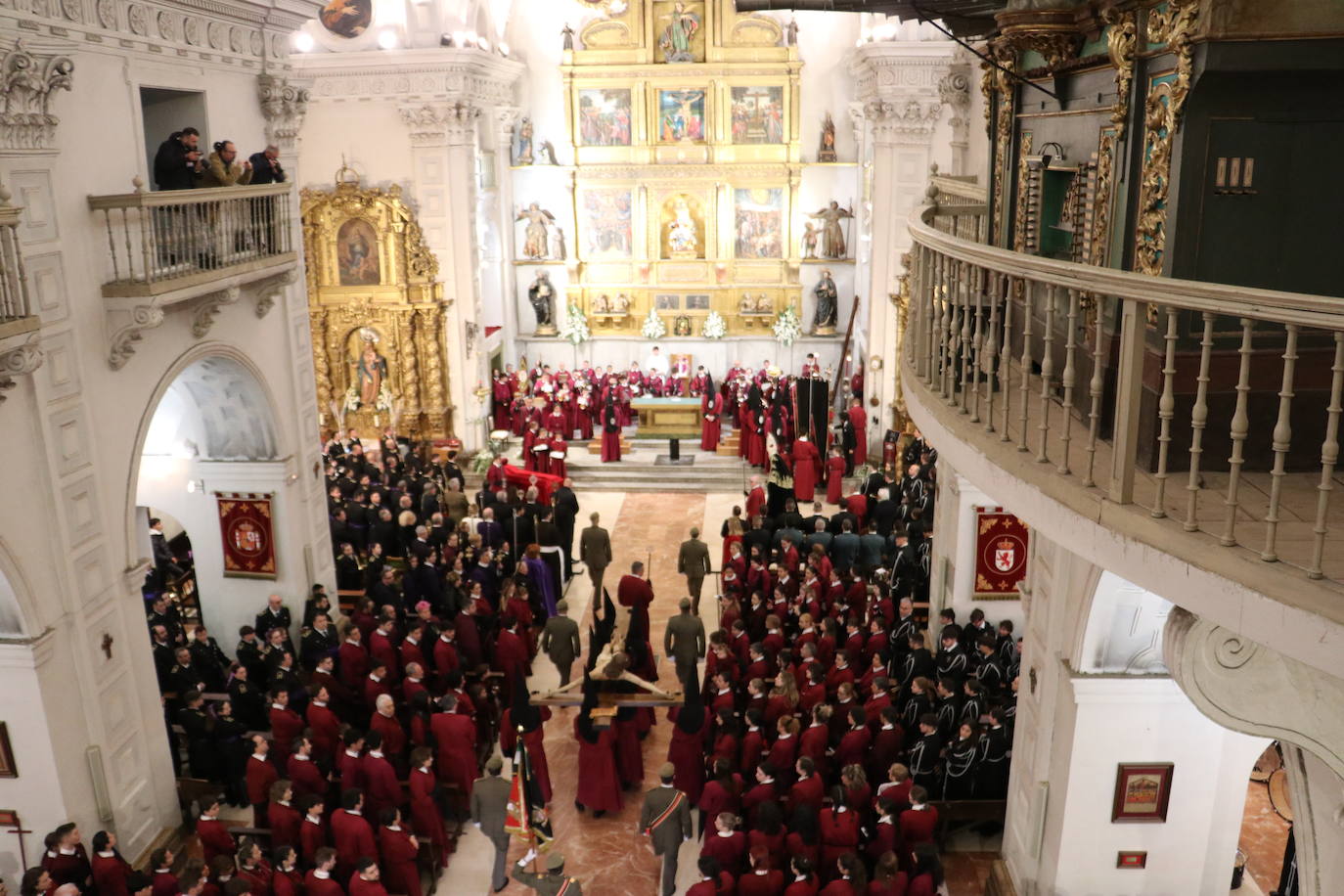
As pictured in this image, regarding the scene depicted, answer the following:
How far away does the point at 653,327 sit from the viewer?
26.1 metres

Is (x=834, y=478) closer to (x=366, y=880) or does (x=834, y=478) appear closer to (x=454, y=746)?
(x=454, y=746)

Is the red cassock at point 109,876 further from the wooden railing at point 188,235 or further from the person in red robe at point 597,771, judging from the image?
the wooden railing at point 188,235

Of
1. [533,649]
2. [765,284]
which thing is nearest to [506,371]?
[765,284]

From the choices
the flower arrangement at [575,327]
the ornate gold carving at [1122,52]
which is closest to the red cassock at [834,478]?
the flower arrangement at [575,327]

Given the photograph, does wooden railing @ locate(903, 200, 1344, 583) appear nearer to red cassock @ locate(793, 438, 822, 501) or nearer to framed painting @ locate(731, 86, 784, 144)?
red cassock @ locate(793, 438, 822, 501)

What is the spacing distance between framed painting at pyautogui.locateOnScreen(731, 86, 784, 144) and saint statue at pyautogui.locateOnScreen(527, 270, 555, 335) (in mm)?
5719

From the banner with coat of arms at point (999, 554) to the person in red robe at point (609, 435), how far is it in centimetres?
1072

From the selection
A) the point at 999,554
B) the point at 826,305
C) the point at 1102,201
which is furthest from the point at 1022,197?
the point at 826,305

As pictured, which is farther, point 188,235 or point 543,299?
point 543,299

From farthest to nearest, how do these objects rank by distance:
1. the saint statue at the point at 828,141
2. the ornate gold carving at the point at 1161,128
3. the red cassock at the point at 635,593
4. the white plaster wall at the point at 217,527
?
the saint statue at the point at 828,141 < the red cassock at the point at 635,593 < the white plaster wall at the point at 217,527 < the ornate gold carving at the point at 1161,128

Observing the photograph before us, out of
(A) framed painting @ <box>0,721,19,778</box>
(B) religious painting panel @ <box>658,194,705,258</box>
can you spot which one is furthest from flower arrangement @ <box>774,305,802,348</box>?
(A) framed painting @ <box>0,721,19,778</box>

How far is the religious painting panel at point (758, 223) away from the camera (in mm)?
25812

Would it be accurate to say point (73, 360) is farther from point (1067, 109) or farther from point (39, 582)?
point (1067, 109)

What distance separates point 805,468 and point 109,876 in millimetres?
13306
